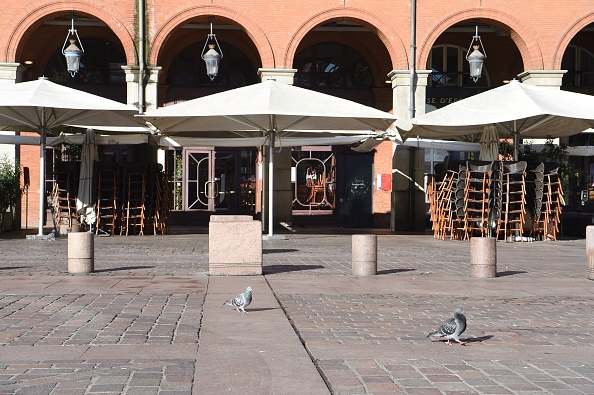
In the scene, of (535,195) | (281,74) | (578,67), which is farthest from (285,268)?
(578,67)

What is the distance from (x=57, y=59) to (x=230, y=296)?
19915mm

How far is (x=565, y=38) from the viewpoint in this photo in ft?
76.1

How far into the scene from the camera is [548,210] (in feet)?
63.6

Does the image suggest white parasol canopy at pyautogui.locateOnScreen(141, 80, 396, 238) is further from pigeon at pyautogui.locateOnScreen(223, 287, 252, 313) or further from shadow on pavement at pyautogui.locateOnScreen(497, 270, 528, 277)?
pigeon at pyautogui.locateOnScreen(223, 287, 252, 313)

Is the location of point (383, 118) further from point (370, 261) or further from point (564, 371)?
point (564, 371)

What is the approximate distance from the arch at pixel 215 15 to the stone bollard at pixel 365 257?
38.1 feet

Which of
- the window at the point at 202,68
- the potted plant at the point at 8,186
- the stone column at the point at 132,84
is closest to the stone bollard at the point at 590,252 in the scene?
the stone column at the point at 132,84

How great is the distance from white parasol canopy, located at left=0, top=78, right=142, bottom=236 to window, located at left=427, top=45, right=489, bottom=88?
11.6 metres

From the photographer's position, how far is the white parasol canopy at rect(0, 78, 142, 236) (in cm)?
1752

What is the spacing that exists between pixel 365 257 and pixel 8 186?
12.5m

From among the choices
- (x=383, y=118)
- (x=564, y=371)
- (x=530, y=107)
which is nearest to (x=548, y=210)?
(x=530, y=107)

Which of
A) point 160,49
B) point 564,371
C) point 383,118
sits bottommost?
point 564,371

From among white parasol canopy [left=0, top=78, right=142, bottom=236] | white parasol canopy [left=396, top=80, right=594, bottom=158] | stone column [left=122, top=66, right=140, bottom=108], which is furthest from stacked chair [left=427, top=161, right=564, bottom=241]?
stone column [left=122, top=66, right=140, bottom=108]

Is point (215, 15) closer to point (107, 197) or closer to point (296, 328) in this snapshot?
point (107, 197)
